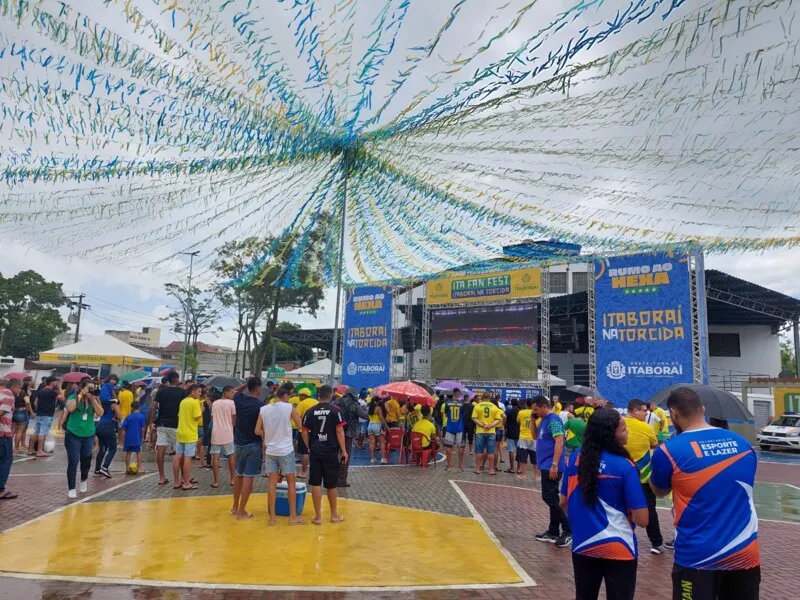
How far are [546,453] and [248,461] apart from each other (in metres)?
3.58

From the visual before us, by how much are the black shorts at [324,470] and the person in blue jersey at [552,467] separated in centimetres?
245

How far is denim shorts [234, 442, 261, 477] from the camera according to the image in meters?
6.59

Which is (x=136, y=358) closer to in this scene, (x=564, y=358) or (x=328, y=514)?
(x=328, y=514)

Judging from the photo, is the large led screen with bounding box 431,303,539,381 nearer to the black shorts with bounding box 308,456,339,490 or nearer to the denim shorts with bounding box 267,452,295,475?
the black shorts with bounding box 308,456,339,490

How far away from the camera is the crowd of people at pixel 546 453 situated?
2764 millimetres

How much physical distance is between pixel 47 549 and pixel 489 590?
4.14 metres

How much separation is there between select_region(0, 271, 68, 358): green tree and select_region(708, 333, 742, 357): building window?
50.5 meters

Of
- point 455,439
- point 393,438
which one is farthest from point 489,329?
point 455,439

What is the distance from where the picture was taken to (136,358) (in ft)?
80.1

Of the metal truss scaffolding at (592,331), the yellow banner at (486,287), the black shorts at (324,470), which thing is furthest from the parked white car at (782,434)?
the black shorts at (324,470)

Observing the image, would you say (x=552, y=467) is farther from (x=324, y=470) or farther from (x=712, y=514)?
(x=712, y=514)

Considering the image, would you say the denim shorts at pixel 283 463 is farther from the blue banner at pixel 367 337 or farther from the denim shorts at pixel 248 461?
the blue banner at pixel 367 337

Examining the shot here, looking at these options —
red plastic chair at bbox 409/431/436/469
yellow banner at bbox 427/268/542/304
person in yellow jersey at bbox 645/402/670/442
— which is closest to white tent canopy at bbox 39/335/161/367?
yellow banner at bbox 427/268/542/304

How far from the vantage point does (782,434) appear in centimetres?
1873
